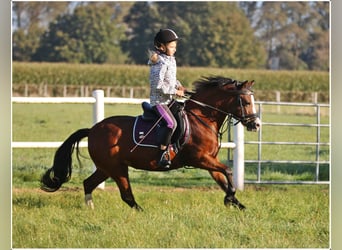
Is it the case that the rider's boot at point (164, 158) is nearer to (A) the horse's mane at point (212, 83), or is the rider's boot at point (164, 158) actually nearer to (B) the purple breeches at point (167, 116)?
(B) the purple breeches at point (167, 116)

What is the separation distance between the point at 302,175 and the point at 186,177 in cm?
203

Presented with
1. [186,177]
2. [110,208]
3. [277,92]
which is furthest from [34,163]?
[277,92]

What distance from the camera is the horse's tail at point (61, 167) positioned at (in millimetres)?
7715

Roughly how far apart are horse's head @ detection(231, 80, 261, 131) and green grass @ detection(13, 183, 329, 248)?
92 cm

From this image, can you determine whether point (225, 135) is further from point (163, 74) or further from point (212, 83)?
point (163, 74)

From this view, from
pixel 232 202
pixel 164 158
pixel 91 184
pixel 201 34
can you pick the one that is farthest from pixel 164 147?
pixel 201 34

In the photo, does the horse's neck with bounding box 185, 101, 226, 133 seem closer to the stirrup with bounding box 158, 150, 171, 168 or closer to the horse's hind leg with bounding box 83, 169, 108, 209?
the stirrup with bounding box 158, 150, 171, 168

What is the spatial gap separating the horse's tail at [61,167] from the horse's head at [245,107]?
1.70 m

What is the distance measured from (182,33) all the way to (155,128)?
44635mm

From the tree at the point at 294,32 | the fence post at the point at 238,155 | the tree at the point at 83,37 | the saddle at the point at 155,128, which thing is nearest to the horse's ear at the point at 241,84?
the saddle at the point at 155,128

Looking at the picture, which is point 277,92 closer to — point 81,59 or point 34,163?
point 81,59

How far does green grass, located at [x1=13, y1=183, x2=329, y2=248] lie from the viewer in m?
5.84

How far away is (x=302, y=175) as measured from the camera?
12.0 meters

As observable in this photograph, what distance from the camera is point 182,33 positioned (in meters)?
51.3
